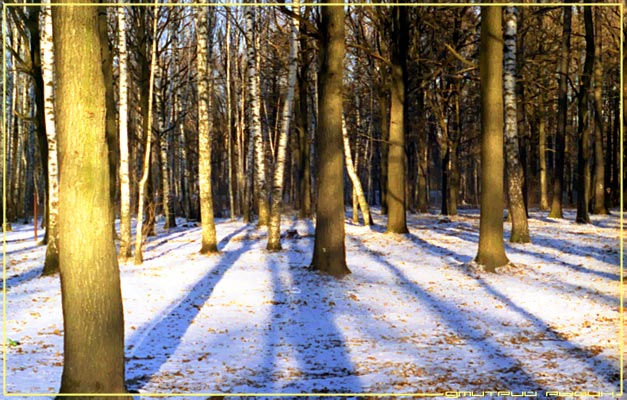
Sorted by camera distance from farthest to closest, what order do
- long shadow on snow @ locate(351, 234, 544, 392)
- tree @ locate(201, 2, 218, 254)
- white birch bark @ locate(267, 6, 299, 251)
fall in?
tree @ locate(201, 2, 218, 254)
white birch bark @ locate(267, 6, 299, 251)
long shadow on snow @ locate(351, 234, 544, 392)

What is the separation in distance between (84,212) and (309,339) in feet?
15.5

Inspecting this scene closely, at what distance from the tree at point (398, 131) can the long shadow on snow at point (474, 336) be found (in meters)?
4.89

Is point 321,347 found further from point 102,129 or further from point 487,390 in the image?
point 102,129

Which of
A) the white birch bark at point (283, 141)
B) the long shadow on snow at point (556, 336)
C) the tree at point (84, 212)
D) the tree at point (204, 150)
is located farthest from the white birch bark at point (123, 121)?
the tree at point (84, 212)

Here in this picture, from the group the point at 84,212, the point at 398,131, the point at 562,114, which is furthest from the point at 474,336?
the point at 562,114

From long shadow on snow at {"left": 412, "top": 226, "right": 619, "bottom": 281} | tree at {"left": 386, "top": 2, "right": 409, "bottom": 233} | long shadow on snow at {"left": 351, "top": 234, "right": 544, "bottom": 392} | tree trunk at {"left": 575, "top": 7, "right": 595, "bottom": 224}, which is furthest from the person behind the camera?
tree trunk at {"left": 575, "top": 7, "right": 595, "bottom": 224}

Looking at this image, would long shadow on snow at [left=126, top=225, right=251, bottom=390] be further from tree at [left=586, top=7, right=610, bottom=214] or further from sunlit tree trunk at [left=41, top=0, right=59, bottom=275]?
tree at [left=586, top=7, right=610, bottom=214]

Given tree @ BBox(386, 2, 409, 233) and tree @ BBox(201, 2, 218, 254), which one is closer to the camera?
tree @ BBox(201, 2, 218, 254)

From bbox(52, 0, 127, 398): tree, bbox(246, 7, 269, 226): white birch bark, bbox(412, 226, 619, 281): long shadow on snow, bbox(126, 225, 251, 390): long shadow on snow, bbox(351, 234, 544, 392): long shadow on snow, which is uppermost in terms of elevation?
bbox(246, 7, 269, 226): white birch bark

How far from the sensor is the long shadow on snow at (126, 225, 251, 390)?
7288 millimetres

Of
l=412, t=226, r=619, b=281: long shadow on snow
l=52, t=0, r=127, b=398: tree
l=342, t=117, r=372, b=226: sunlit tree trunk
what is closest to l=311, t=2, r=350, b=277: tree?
l=412, t=226, r=619, b=281: long shadow on snow

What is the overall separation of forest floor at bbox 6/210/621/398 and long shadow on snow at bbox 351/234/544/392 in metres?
0.03

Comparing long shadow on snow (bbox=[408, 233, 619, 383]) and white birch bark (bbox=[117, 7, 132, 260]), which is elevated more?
white birch bark (bbox=[117, 7, 132, 260])

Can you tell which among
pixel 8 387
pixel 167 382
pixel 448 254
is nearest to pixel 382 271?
pixel 448 254
